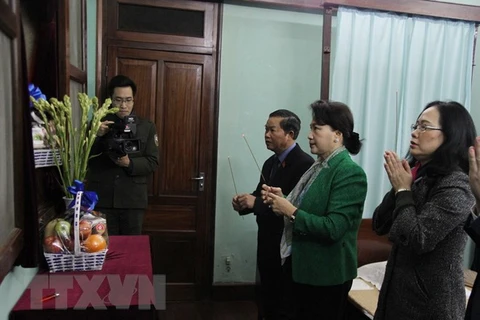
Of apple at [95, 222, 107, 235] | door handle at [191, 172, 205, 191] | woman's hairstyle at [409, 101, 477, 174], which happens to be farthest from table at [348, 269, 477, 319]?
apple at [95, 222, 107, 235]

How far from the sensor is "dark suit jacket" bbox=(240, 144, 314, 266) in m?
2.17

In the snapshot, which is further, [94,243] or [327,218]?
[327,218]

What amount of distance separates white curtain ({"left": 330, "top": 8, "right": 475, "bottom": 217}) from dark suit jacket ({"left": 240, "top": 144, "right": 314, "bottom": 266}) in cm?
82

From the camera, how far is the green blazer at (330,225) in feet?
5.21

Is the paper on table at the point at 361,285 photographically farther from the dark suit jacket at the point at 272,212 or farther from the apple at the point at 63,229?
the apple at the point at 63,229

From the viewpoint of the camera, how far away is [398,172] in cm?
137

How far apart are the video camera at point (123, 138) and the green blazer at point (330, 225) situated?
0.93 metres

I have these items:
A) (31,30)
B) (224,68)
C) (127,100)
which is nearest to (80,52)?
(127,100)

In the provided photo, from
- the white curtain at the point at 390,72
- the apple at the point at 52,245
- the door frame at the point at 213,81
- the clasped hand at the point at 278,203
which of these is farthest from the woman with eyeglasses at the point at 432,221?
the door frame at the point at 213,81

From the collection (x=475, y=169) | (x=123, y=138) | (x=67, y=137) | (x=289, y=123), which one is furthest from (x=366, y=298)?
(x=67, y=137)

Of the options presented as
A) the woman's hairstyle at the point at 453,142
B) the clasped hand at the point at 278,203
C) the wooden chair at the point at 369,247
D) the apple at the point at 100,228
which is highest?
the woman's hairstyle at the point at 453,142

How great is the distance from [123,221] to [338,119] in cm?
136

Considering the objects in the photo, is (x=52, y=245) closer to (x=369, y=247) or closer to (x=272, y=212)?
(x=272, y=212)

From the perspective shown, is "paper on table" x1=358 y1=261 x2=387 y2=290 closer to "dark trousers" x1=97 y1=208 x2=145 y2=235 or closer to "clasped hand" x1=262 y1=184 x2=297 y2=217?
"clasped hand" x1=262 y1=184 x2=297 y2=217
